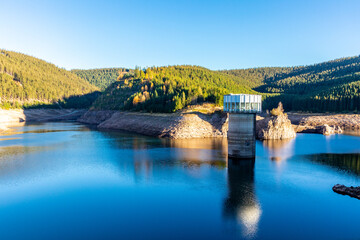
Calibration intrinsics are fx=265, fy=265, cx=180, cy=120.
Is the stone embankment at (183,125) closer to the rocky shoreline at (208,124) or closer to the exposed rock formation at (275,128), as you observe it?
the rocky shoreline at (208,124)

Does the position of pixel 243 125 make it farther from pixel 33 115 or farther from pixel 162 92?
pixel 33 115

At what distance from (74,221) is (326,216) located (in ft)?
72.8

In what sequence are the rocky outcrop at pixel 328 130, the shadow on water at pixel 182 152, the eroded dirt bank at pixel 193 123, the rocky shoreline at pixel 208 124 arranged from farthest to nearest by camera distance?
the rocky outcrop at pixel 328 130 < the eroded dirt bank at pixel 193 123 < the rocky shoreline at pixel 208 124 < the shadow on water at pixel 182 152

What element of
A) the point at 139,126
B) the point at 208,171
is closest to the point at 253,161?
the point at 208,171

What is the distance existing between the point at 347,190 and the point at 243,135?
1783cm

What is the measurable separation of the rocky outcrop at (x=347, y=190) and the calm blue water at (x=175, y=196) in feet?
3.15

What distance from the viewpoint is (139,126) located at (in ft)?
290

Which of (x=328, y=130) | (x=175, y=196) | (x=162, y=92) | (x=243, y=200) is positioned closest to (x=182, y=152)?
(x=175, y=196)

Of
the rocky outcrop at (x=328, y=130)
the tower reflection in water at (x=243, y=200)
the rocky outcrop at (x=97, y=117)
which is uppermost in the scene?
the rocky outcrop at (x=97, y=117)

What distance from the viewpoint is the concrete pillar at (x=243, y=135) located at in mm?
44562

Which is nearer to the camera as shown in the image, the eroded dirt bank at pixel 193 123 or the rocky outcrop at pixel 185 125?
Result: the rocky outcrop at pixel 185 125

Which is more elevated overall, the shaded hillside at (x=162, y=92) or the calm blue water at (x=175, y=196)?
the shaded hillside at (x=162, y=92)

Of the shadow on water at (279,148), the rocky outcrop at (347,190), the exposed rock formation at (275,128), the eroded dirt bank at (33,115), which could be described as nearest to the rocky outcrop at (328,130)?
the exposed rock formation at (275,128)

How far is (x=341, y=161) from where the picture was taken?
44.8m
